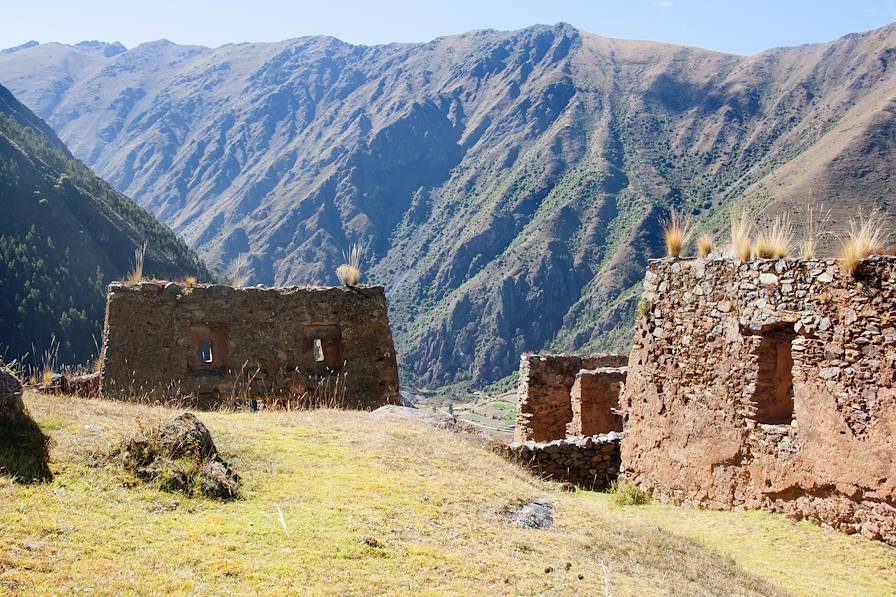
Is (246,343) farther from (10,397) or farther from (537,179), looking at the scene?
(537,179)

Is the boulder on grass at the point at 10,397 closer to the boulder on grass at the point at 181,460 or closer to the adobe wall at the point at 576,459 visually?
the boulder on grass at the point at 181,460

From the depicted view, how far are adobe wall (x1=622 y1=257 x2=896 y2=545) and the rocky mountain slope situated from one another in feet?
144

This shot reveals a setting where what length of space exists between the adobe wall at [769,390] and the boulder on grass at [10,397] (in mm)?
7673

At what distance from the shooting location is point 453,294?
111062mm

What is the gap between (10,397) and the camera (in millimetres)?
7473

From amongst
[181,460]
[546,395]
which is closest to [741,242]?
[181,460]

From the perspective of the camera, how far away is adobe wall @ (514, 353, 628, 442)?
16859mm

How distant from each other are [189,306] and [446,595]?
31.9 ft

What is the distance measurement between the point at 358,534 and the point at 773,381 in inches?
219

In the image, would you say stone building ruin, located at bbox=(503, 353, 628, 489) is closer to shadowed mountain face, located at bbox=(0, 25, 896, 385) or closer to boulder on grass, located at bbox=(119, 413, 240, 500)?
boulder on grass, located at bbox=(119, 413, 240, 500)

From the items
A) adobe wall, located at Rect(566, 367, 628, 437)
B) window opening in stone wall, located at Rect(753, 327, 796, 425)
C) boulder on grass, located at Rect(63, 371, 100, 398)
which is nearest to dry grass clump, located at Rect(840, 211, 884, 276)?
window opening in stone wall, located at Rect(753, 327, 796, 425)

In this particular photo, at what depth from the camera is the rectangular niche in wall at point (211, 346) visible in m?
14.0

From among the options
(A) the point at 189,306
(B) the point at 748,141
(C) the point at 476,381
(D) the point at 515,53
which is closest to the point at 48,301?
(A) the point at 189,306

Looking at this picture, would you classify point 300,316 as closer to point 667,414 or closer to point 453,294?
point 667,414
